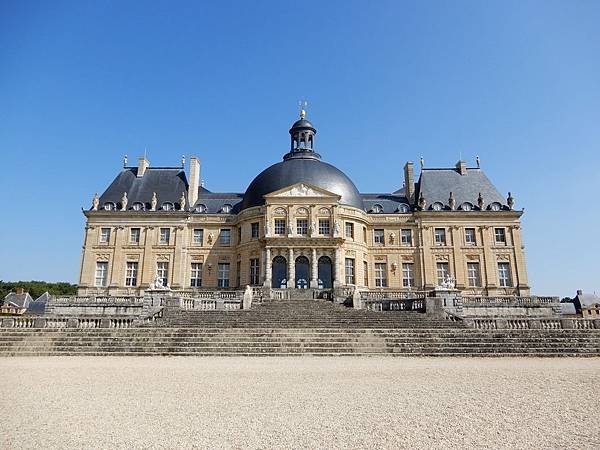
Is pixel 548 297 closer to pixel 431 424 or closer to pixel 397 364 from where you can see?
pixel 397 364

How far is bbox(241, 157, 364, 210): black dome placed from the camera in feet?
115

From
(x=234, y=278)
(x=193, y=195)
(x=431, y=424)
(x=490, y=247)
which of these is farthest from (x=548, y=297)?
(x=193, y=195)

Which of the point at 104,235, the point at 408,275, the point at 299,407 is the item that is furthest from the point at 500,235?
the point at 104,235

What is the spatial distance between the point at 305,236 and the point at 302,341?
1836 cm

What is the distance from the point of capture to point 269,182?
117 feet

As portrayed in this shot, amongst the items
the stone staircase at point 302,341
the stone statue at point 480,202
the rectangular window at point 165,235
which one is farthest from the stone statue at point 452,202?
the rectangular window at point 165,235

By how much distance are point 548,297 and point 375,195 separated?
17814mm

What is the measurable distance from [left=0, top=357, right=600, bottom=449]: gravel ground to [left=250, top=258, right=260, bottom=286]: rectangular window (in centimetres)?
2250

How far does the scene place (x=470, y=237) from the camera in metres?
36.0

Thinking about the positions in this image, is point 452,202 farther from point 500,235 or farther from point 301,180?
point 301,180

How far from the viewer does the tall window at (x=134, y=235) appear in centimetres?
3616

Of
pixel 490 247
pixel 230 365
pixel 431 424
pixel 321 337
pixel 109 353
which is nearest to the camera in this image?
pixel 431 424

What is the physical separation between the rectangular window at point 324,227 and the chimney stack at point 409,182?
9.70 m

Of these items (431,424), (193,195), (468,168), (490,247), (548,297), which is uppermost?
(468,168)
